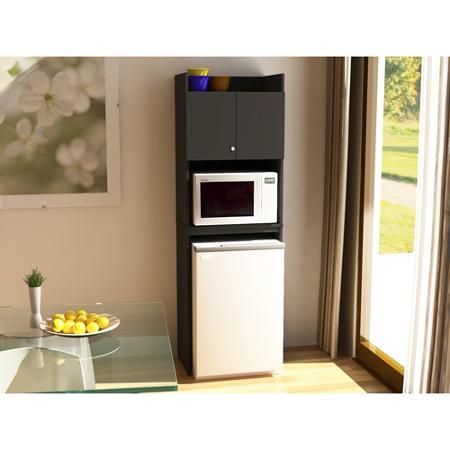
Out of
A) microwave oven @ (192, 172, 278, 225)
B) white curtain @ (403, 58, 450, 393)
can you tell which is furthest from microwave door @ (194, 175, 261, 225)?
white curtain @ (403, 58, 450, 393)

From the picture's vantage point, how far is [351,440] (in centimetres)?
17

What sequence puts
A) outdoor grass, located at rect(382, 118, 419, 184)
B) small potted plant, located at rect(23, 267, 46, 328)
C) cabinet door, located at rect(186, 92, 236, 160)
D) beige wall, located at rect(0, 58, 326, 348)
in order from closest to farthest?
1. small potted plant, located at rect(23, 267, 46, 328)
2. outdoor grass, located at rect(382, 118, 419, 184)
3. cabinet door, located at rect(186, 92, 236, 160)
4. beige wall, located at rect(0, 58, 326, 348)

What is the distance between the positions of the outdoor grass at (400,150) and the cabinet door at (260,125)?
0.67 meters

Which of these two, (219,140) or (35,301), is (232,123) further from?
(35,301)

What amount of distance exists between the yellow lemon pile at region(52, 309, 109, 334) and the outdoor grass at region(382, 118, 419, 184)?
210 cm

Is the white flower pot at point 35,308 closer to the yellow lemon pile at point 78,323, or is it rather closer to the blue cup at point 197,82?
the yellow lemon pile at point 78,323

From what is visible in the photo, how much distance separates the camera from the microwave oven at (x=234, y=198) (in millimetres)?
4141

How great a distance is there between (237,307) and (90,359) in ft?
6.50

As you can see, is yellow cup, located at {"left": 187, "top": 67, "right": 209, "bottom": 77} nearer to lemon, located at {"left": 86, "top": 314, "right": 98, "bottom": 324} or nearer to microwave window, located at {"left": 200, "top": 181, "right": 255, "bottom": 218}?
microwave window, located at {"left": 200, "top": 181, "right": 255, "bottom": 218}

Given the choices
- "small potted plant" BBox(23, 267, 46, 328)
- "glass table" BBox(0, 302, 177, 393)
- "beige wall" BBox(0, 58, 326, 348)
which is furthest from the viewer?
"beige wall" BBox(0, 58, 326, 348)

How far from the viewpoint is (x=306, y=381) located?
4.28 m

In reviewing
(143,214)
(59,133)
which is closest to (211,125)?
(143,214)

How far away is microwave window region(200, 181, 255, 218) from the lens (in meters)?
4.15
